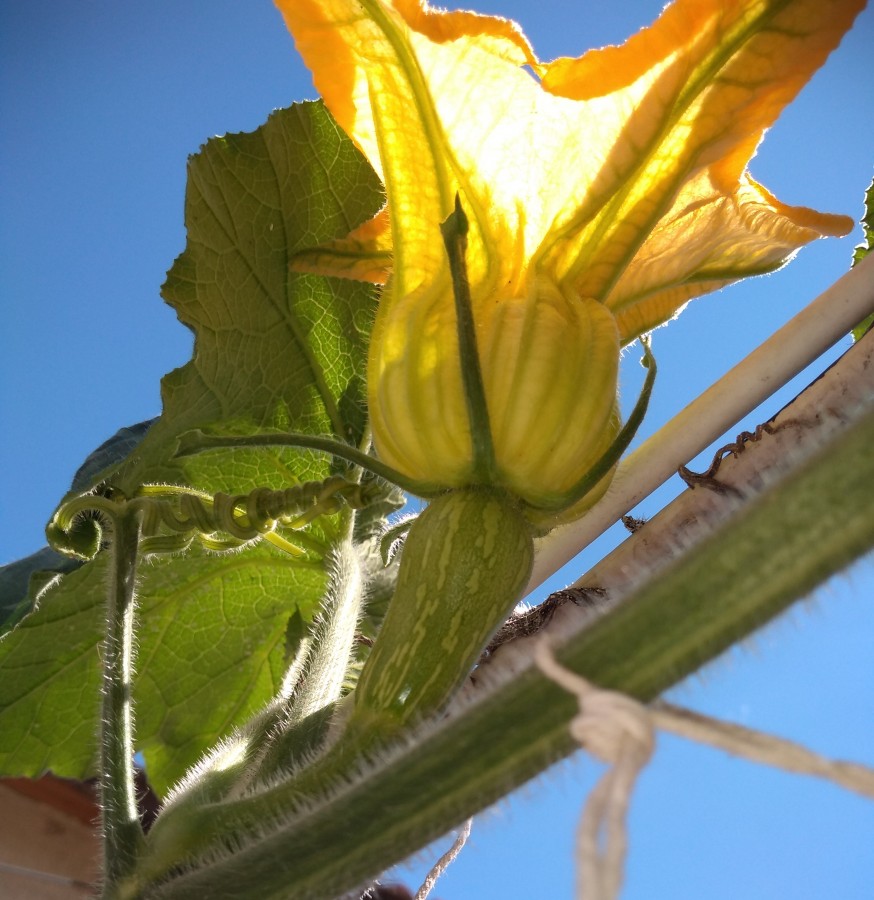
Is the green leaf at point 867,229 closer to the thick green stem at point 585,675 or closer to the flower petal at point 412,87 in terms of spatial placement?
the flower petal at point 412,87

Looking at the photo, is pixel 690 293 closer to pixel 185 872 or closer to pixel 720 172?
pixel 720 172

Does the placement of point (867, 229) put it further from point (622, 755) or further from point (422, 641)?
point (622, 755)

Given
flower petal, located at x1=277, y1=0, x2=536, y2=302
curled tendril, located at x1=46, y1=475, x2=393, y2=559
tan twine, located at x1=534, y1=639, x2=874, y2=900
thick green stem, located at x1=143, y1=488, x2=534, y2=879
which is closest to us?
tan twine, located at x1=534, y1=639, x2=874, y2=900

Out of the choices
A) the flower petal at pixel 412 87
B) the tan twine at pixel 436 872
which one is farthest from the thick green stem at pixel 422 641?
the tan twine at pixel 436 872

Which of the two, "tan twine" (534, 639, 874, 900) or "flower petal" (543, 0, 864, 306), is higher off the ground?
"flower petal" (543, 0, 864, 306)

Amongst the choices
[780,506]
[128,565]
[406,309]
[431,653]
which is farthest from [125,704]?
[780,506]

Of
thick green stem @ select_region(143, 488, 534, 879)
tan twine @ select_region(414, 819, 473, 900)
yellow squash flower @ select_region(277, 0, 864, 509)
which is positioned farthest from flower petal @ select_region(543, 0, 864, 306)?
tan twine @ select_region(414, 819, 473, 900)

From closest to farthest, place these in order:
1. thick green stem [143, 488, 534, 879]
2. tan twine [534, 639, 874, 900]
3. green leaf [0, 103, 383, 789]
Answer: tan twine [534, 639, 874, 900] < thick green stem [143, 488, 534, 879] < green leaf [0, 103, 383, 789]

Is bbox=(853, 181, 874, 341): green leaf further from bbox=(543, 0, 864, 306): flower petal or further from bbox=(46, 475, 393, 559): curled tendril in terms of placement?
bbox=(46, 475, 393, 559): curled tendril
